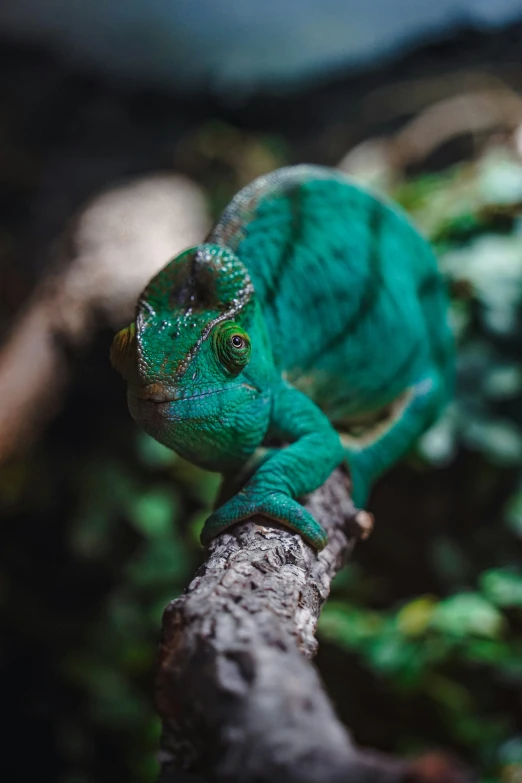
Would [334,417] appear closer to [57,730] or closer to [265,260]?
[265,260]

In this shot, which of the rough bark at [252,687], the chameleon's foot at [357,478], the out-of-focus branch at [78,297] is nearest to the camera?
the rough bark at [252,687]

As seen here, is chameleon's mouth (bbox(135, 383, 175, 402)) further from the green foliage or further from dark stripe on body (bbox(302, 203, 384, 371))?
the green foliage

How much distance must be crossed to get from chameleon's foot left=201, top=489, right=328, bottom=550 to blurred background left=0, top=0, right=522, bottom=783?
3.25 ft

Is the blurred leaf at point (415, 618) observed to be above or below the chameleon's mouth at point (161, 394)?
above

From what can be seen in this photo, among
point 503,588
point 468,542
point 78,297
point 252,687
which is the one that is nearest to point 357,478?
point 503,588

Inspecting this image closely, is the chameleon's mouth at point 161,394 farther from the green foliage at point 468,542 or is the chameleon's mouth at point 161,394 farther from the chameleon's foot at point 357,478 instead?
the green foliage at point 468,542

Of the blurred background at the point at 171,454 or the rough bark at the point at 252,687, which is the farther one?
the blurred background at the point at 171,454

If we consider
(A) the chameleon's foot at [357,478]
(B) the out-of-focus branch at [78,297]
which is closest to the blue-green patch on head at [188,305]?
(A) the chameleon's foot at [357,478]

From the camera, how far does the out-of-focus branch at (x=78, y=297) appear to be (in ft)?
10.6

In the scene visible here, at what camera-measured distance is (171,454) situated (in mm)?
2879

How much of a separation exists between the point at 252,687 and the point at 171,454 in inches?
86.4

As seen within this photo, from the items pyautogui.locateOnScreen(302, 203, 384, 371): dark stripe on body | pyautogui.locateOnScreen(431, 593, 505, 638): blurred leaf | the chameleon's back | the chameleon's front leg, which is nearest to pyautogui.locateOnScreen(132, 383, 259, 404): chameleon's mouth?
the chameleon's front leg

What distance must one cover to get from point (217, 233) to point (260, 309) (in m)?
0.19

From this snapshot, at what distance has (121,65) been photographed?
5.02 m
